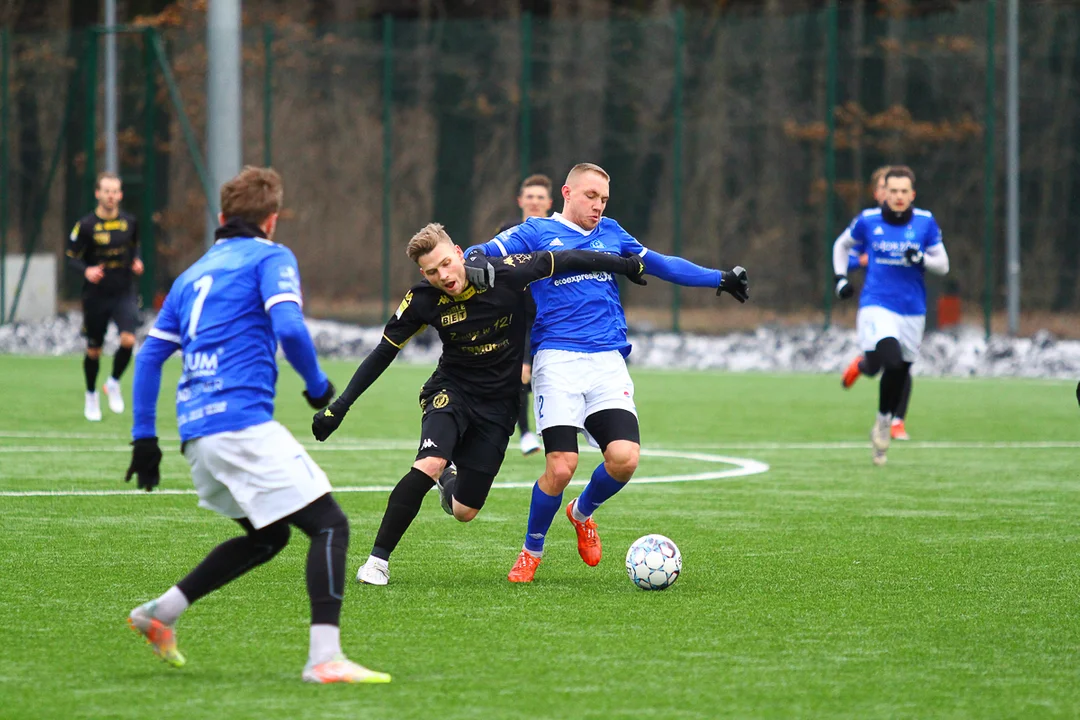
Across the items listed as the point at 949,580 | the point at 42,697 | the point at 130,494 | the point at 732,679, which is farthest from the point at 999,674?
the point at 130,494

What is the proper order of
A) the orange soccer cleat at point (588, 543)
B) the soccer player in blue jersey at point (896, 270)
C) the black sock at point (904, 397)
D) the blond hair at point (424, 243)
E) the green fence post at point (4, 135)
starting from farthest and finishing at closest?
the green fence post at point (4, 135) < the black sock at point (904, 397) < the soccer player in blue jersey at point (896, 270) < the orange soccer cleat at point (588, 543) < the blond hair at point (424, 243)

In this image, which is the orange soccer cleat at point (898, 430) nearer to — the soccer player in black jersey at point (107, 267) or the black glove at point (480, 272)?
the soccer player in black jersey at point (107, 267)

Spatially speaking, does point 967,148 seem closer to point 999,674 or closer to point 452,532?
point 452,532

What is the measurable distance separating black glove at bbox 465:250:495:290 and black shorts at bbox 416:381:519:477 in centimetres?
56

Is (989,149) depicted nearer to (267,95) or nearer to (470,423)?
(267,95)

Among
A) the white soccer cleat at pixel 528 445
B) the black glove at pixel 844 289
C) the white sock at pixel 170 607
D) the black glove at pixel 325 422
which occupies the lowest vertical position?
the white soccer cleat at pixel 528 445

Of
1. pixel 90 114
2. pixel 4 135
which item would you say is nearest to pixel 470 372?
pixel 90 114

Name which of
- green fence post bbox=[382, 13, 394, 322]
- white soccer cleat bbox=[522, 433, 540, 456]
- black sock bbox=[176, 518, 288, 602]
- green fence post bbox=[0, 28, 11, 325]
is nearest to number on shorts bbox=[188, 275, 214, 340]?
black sock bbox=[176, 518, 288, 602]

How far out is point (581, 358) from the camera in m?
7.77

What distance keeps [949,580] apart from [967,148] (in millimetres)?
18885

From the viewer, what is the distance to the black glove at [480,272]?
23.8 ft

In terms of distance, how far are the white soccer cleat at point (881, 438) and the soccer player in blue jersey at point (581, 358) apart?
4.98 metres

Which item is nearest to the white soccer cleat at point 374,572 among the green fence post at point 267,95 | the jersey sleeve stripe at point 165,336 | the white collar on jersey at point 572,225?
the white collar on jersey at point 572,225

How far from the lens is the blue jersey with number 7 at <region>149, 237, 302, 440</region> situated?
5445 mm
